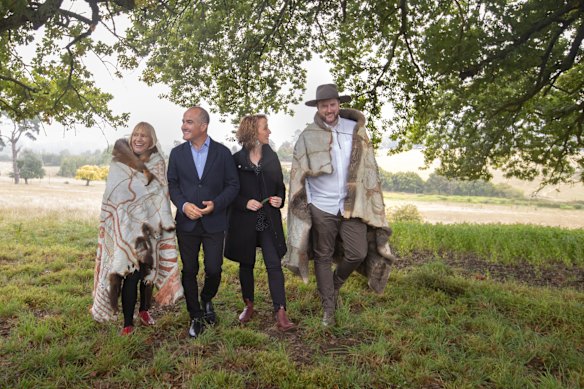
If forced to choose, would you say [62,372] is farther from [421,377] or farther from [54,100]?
[54,100]

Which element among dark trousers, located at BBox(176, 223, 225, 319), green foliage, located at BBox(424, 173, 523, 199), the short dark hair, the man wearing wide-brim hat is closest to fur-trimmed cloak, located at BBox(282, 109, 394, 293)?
the man wearing wide-brim hat

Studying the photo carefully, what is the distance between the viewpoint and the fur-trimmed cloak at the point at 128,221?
421cm

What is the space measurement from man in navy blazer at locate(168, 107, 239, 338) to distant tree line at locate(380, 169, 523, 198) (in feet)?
175

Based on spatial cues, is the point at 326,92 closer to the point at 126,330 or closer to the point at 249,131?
the point at 249,131

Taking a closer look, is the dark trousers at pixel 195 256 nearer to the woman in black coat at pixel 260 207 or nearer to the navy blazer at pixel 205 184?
the navy blazer at pixel 205 184

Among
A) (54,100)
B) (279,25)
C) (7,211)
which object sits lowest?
(7,211)

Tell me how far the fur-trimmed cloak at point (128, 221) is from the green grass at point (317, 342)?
0.49 meters

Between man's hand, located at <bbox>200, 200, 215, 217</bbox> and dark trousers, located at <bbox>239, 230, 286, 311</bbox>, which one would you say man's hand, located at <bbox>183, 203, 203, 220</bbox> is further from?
dark trousers, located at <bbox>239, 230, 286, 311</bbox>

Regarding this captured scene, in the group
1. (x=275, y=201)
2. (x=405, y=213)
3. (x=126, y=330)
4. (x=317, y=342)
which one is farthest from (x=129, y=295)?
(x=405, y=213)

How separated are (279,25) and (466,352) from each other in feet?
23.0

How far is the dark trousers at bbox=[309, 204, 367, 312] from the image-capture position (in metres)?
4.69

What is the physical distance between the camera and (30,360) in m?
3.61

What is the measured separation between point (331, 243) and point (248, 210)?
975mm

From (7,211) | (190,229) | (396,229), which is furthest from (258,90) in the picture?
(7,211)
